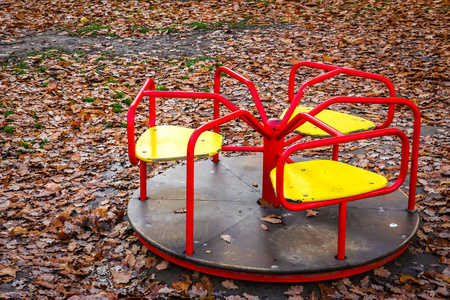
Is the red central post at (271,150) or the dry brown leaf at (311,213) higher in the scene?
the red central post at (271,150)

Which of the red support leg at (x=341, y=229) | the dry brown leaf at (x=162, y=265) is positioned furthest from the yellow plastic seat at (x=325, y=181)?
the dry brown leaf at (x=162, y=265)

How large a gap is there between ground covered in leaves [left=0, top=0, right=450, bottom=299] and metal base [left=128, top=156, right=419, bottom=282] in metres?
0.19

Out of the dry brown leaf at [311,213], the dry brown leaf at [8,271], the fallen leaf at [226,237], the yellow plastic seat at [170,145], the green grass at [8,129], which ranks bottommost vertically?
the dry brown leaf at [8,271]

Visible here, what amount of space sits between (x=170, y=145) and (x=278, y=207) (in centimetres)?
106

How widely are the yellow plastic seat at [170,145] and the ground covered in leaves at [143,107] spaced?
2.73 feet

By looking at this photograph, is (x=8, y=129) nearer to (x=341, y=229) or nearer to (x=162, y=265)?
(x=162, y=265)

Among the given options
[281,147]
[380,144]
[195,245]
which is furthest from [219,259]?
[380,144]

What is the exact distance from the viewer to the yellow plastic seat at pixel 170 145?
3639 millimetres

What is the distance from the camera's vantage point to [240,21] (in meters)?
10.9

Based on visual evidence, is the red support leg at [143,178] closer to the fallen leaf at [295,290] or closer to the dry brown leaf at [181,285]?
the dry brown leaf at [181,285]

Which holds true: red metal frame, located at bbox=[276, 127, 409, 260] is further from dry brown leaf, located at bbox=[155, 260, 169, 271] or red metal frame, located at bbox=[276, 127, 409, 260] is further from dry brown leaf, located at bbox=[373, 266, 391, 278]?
dry brown leaf, located at bbox=[155, 260, 169, 271]

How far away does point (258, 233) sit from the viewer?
3627 millimetres

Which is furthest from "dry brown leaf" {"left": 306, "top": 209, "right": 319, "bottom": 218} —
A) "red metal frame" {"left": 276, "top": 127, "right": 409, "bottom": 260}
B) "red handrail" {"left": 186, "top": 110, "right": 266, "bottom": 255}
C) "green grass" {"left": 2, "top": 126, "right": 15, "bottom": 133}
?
"green grass" {"left": 2, "top": 126, "right": 15, "bottom": 133}

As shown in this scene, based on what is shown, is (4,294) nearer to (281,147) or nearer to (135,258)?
(135,258)
